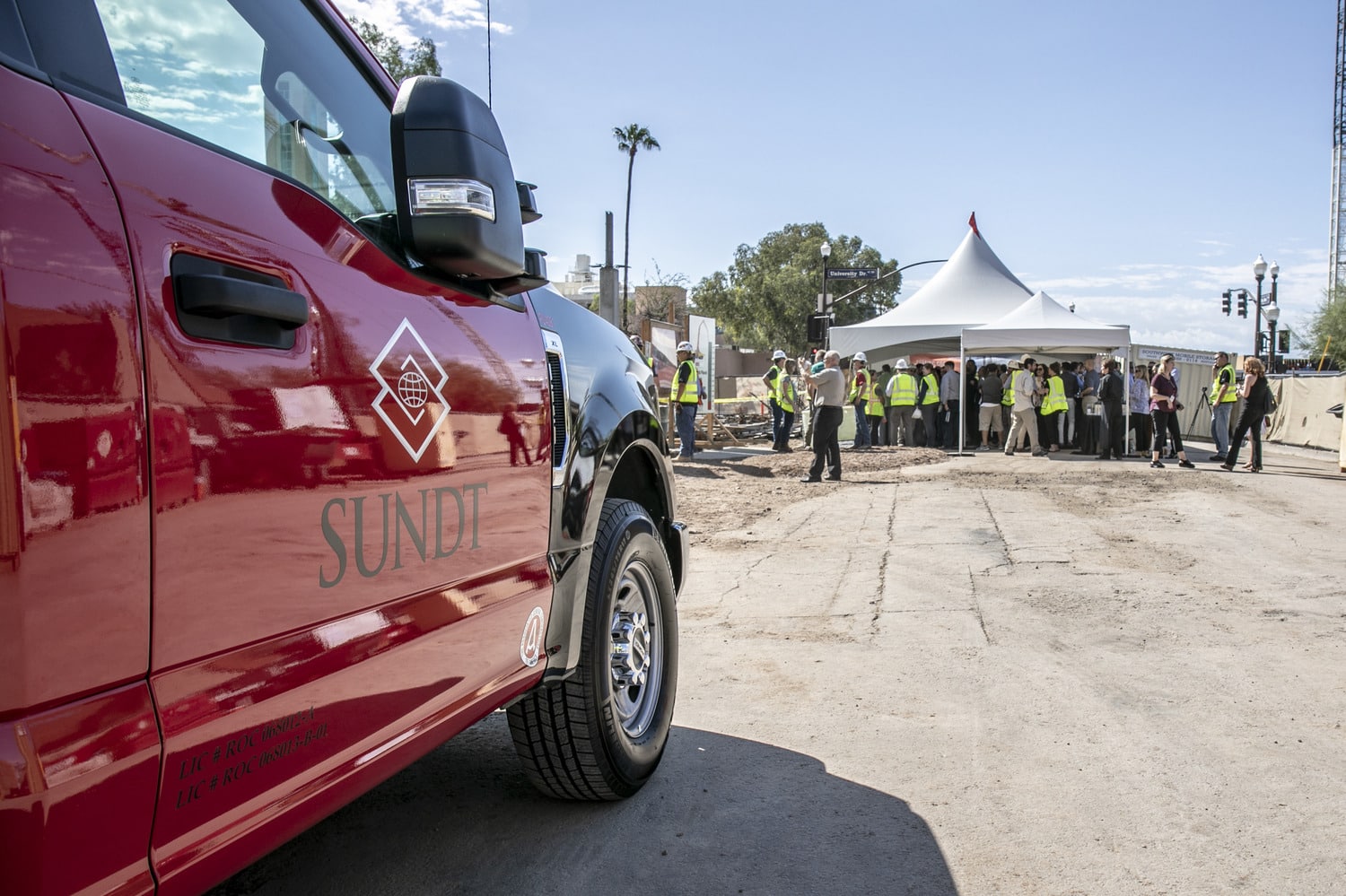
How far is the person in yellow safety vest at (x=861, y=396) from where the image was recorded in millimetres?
19844

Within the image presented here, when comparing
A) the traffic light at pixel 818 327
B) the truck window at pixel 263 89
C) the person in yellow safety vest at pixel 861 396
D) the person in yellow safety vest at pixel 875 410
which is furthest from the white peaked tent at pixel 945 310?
the truck window at pixel 263 89

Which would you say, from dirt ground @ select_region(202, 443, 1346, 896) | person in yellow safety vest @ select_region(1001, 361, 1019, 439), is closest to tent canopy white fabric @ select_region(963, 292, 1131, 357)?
person in yellow safety vest @ select_region(1001, 361, 1019, 439)

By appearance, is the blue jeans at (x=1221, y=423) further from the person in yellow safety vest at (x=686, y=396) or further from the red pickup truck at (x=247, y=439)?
the red pickup truck at (x=247, y=439)

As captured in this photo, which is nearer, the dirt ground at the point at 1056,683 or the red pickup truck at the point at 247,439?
the red pickup truck at the point at 247,439

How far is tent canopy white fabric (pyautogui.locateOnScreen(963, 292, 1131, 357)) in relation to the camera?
59.0ft

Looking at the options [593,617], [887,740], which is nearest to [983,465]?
[887,740]

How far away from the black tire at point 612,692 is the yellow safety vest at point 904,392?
18.2m

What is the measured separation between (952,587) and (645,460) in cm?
361

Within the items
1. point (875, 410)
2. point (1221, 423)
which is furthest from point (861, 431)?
point (1221, 423)

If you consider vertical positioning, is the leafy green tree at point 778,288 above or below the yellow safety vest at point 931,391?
above

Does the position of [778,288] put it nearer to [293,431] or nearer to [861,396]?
[861,396]

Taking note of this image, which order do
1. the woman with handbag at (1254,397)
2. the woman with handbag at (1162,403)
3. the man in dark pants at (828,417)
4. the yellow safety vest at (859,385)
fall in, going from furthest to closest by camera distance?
the yellow safety vest at (859,385), the woman with handbag at (1162,403), the woman with handbag at (1254,397), the man in dark pants at (828,417)

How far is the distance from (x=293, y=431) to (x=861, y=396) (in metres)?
19.0

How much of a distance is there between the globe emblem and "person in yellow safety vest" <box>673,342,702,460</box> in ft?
43.9
